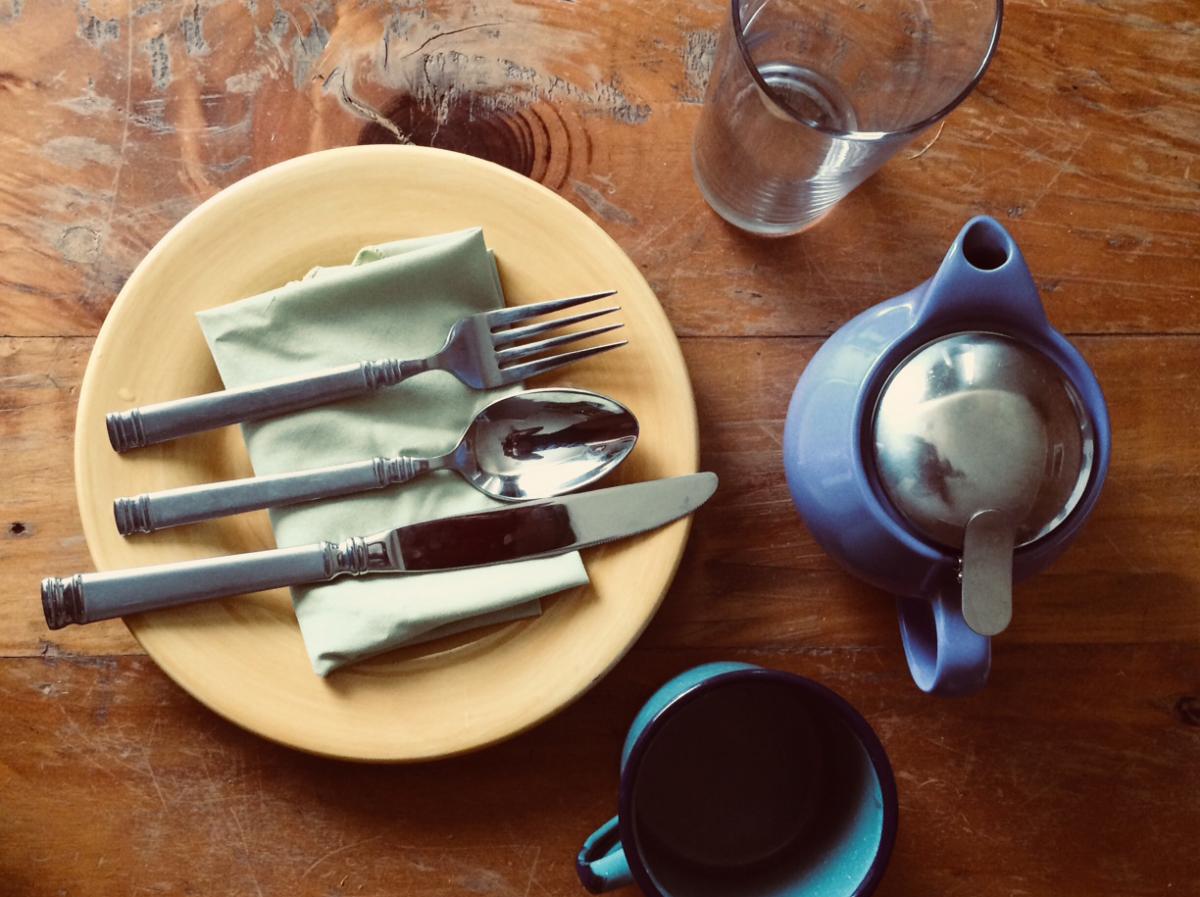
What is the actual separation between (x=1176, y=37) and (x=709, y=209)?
35 centimetres

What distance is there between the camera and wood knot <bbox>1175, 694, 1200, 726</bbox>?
2.23 ft

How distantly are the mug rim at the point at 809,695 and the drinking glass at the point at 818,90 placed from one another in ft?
0.97

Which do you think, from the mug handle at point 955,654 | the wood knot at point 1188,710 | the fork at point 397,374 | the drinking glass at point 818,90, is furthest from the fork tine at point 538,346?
the wood knot at point 1188,710

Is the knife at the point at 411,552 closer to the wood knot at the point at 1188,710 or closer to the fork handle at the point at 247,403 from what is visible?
the fork handle at the point at 247,403

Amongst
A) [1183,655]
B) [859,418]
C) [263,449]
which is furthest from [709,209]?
[1183,655]

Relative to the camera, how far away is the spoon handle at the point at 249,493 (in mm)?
570

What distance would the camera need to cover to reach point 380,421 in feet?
1.98

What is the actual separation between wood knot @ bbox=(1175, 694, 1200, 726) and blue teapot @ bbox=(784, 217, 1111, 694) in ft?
0.73

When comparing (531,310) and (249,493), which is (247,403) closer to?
(249,493)

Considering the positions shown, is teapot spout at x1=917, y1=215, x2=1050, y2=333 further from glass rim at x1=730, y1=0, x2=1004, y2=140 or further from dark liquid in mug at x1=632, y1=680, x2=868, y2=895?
dark liquid in mug at x1=632, y1=680, x2=868, y2=895

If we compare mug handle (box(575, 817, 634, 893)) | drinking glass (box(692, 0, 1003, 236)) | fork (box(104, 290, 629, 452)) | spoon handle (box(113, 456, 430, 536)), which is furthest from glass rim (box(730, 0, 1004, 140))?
mug handle (box(575, 817, 634, 893))

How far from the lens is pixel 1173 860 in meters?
0.67

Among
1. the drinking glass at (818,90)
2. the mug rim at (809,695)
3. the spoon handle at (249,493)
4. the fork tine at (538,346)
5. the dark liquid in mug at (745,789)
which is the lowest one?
the dark liquid in mug at (745,789)

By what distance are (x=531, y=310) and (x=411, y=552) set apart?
0.51 feet
